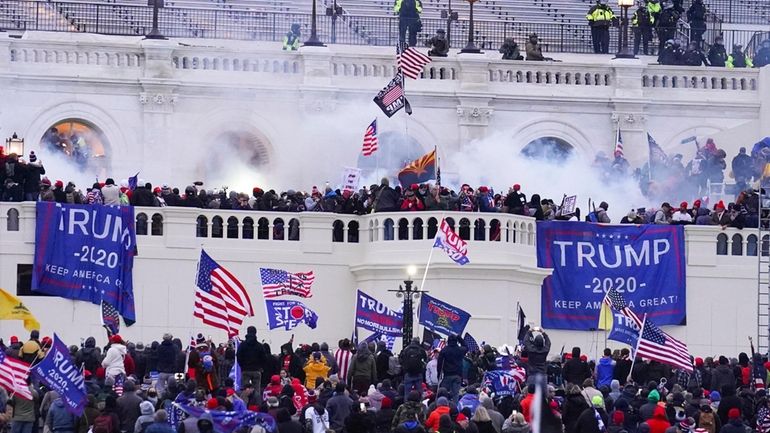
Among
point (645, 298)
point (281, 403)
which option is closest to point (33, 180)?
point (645, 298)

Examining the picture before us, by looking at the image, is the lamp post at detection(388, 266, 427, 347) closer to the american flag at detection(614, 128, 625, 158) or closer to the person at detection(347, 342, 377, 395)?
the person at detection(347, 342, 377, 395)

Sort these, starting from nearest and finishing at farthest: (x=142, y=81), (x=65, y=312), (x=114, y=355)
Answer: (x=114, y=355) < (x=65, y=312) < (x=142, y=81)

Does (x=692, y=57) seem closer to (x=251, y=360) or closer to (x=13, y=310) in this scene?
(x=13, y=310)

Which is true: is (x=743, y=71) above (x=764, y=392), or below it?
above

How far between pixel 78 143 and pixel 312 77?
5294mm

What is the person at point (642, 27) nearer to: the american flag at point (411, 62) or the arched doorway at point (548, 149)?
the arched doorway at point (548, 149)

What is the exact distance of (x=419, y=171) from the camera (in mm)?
66938

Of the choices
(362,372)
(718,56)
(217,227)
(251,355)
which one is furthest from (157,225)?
(718,56)

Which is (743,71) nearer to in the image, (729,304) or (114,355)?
(729,304)

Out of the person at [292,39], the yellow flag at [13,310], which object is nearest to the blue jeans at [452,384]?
the yellow flag at [13,310]

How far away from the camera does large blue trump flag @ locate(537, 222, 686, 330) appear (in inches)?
2490

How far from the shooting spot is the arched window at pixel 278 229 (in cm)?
6291

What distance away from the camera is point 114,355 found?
5097cm

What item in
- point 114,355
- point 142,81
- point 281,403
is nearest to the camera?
point 281,403
